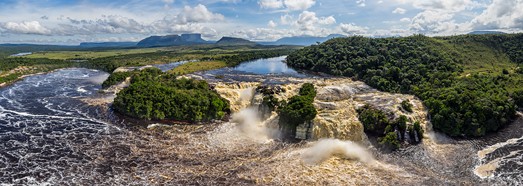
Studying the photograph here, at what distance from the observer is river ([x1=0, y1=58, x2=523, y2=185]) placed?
3744 centimetres

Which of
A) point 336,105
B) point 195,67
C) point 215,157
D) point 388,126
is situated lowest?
point 215,157

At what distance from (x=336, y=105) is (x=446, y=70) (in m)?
47.6

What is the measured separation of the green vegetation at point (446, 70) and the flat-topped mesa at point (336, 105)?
13.8 feet

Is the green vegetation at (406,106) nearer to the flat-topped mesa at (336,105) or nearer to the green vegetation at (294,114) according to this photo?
the flat-topped mesa at (336,105)

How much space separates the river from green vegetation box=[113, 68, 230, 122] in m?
2.88

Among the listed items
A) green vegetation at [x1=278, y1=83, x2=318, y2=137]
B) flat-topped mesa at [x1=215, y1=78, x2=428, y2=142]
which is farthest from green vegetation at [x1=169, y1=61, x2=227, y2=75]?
green vegetation at [x1=278, y1=83, x2=318, y2=137]

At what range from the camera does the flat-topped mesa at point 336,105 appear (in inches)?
1901

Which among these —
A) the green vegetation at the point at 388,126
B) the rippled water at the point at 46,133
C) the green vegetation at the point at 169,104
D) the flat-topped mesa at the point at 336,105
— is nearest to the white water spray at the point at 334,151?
the flat-topped mesa at the point at 336,105

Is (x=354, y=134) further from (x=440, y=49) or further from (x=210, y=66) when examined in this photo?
(x=210, y=66)

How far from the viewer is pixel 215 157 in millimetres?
42688

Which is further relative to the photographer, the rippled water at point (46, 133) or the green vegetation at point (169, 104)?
the green vegetation at point (169, 104)

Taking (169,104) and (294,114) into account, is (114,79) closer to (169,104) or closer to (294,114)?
(169,104)

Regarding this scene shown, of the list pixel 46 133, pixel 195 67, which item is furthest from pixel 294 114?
pixel 195 67

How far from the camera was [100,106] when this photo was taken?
64875 millimetres
